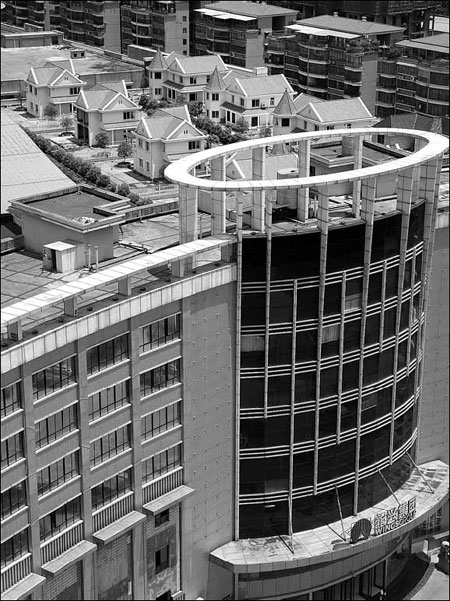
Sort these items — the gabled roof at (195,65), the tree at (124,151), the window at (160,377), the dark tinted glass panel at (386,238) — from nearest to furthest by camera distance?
1. the window at (160,377)
2. the dark tinted glass panel at (386,238)
3. the tree at (124,151)
4. the gabled roof at (195,65)

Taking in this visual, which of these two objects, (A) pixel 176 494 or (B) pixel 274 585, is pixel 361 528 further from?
(A) pixel 176 494

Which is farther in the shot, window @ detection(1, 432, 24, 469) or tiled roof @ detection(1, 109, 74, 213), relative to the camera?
tiled roof @ detection(1, 109, 74, 213)

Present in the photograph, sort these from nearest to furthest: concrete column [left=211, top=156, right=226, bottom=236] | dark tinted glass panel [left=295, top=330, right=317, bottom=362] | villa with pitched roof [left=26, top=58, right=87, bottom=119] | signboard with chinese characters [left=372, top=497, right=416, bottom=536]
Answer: concrete column [left=211, top=156, right=226, bottom=236] < dark tinted glass panel [left=295, top=330, right=317, bottom=362] < signboard with chinese characters [left=372, top=497, right=416, bottom=536] < villa with pitched roof [left=26, top=58, right=87, bottom=119]

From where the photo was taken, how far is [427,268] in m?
28.4

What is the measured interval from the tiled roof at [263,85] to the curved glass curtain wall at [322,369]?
158 feet

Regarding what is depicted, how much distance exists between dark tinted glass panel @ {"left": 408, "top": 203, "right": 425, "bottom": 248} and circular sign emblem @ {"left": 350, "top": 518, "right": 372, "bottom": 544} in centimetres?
683

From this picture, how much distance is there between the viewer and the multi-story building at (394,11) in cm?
9325

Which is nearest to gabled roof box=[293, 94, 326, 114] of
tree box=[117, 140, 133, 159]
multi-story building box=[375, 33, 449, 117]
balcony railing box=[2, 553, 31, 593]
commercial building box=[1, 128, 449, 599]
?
multi-story building box=[375, 33, 449, 117]

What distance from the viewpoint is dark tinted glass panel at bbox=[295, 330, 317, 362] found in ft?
85.4

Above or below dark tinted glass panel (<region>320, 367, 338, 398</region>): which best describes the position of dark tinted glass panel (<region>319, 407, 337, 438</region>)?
below

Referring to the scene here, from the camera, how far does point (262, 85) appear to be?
7550 cm

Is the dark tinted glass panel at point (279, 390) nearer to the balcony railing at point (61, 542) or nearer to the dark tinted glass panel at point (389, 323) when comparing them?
the dark tinted glass panel at point (389, 323)

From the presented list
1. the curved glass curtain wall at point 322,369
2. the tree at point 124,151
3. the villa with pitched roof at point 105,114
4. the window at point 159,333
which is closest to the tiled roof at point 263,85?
the villa with pitched roof at point 105,114

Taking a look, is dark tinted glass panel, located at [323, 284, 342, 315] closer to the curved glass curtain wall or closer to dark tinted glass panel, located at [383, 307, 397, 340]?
the curved glass curtain wall
